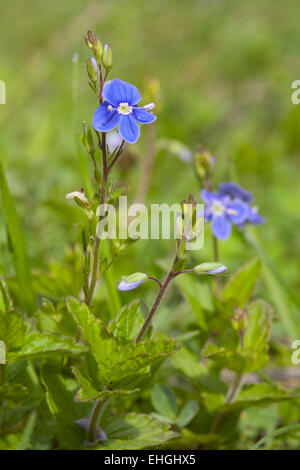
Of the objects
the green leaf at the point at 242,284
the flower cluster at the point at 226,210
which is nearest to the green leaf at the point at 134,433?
the green leaf at the point at 242,284

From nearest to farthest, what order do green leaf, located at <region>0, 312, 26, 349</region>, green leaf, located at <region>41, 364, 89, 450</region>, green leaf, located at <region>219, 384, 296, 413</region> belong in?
green leaf, located at <region>0, 312, 26, 349</region> → green leaf, located at <region>41, 364, 89, 450</region> → green leaf, located at <region>219, 384, 296, 413</region>

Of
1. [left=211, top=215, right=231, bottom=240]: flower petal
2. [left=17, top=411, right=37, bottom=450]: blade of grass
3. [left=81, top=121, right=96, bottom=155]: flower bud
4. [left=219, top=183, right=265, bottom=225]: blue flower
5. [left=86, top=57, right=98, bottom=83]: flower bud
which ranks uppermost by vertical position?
[left=86, top=57, right=98, bottom=83]: flower bud

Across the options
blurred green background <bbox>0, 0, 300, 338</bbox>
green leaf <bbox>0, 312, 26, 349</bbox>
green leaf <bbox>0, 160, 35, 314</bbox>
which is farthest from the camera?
blurred green background <bbox>0, 0, 300, 338</bbox>

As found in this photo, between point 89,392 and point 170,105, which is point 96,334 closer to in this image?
point 89,392

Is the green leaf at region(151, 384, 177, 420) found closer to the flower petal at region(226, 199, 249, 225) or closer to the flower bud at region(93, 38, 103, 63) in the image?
the flower petal at region(226, 199, 249, 225)

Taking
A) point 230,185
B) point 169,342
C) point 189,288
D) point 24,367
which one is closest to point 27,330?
point 24,367

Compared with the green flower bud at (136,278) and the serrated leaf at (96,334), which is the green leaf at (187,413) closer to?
the serrated leaf at (96,334)

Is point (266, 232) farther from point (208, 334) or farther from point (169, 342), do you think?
point (169, 342)

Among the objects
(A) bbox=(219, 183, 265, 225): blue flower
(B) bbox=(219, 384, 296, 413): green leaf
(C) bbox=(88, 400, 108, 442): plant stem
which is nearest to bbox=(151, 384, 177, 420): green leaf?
(B) bbox=(219, 384, 296, 413): green leaf
